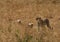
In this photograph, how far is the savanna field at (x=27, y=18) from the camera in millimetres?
4730

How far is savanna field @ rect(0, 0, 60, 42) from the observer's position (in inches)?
186

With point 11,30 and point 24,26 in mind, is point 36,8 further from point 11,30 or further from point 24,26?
point 11,30

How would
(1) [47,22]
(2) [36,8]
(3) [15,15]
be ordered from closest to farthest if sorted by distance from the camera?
1. (1) [47,22]
2. (3) [15,15]
3. (2) [36,8]

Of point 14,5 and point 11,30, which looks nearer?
point 11,30

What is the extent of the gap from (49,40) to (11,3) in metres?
2.60

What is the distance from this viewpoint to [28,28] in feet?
17.1

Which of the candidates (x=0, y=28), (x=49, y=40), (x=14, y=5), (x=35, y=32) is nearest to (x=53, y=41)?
(x=49, y=40)

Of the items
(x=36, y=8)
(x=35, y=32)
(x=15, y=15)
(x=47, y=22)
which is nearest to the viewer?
(x=35, y=32)

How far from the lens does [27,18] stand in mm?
5820

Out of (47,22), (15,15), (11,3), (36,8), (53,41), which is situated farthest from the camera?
(11,3)

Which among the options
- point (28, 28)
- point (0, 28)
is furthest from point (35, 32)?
point (0, 28)

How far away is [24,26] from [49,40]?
0.95m

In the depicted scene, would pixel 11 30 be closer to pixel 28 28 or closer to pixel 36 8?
pixel 28 28

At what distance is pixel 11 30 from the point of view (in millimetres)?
5043
